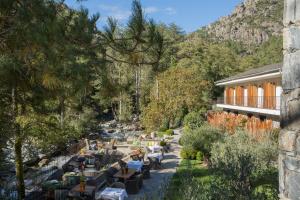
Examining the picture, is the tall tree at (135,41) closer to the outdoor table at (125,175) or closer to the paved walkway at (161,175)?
the paved walkway at (161,175)

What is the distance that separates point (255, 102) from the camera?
102 feet

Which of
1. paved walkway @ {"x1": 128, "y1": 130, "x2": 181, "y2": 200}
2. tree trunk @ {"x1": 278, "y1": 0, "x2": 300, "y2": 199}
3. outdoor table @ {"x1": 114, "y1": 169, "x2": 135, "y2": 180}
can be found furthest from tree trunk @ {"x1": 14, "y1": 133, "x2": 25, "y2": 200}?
tree trunk @ {"x1": 278, "y1": 0, "x2": 300, "y2": 199}

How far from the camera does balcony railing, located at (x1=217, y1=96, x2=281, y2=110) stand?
25469mm

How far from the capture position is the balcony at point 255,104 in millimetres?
25250

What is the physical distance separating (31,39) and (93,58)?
1355mm

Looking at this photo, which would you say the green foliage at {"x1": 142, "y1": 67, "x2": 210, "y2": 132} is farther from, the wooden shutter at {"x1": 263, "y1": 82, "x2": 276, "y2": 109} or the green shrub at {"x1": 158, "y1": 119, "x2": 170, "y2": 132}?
the wooden shutter at {"x1": 263, "y1": 82, "x2": 276, "y2": 109}

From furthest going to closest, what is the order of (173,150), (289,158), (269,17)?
1. (269,17)
2. (173,150)
3. (289,158)

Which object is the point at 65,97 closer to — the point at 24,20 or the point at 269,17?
the point at 24,20

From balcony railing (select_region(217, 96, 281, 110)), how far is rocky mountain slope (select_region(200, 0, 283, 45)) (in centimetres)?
10068

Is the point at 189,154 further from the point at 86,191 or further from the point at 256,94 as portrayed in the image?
the point at 256,94

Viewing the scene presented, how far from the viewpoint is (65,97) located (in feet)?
25.8

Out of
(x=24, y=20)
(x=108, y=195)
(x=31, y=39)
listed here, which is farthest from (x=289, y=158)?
(x=108, y=195)

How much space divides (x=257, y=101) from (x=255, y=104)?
0.29 m

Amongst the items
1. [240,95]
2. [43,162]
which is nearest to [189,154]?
[43,162]
